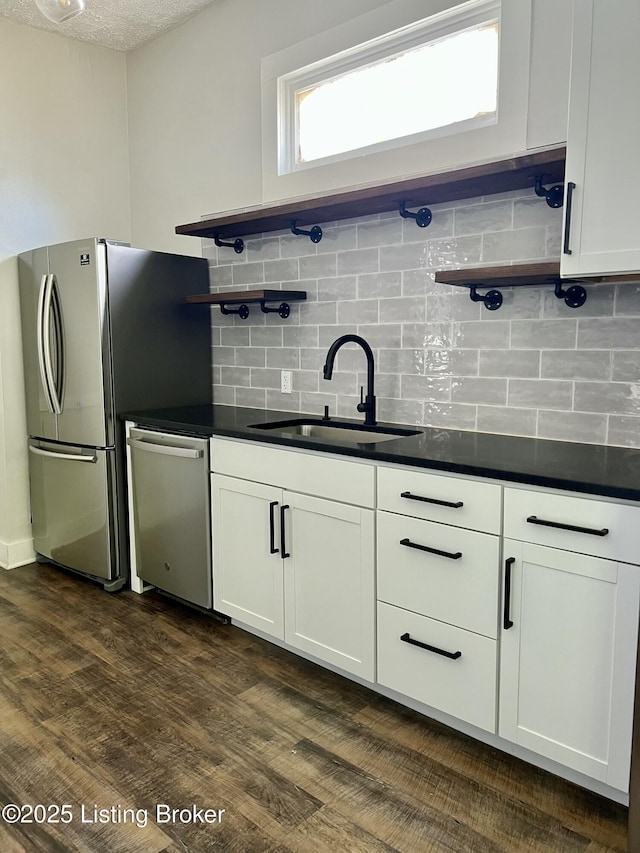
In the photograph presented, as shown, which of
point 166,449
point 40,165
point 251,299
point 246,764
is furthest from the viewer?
point 40,165

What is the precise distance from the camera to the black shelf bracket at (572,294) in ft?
7.18

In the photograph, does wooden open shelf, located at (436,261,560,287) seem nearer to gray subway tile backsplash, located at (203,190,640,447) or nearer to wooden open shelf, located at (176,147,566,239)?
gray subway tile backsplash, located at (203,190,640,447)

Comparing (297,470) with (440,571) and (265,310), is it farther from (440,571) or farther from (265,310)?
(265,310)

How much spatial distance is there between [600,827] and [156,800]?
45.3 inches

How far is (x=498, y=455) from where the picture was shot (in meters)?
2.02

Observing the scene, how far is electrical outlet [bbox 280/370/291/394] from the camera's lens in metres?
3.22

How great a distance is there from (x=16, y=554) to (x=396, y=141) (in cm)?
290

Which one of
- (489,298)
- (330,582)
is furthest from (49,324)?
(489,298)

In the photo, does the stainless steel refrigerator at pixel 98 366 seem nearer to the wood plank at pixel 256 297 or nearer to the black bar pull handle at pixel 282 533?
the wood plank at pixel 256 297

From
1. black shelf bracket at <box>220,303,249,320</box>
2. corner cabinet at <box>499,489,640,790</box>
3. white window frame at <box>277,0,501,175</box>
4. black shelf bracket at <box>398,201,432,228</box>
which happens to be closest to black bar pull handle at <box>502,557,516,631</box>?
corner cabinet at <box>499,489,640,790</box>

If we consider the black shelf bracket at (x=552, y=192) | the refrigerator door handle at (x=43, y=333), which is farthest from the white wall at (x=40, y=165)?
the black shelf bracket at (x=552, y=192)

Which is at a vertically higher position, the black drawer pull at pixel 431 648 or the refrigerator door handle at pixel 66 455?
the refrigerator door handle at pixel 66 455

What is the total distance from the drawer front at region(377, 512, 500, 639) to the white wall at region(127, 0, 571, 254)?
149 centimetres

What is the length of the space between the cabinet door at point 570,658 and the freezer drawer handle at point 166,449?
4.72ft
